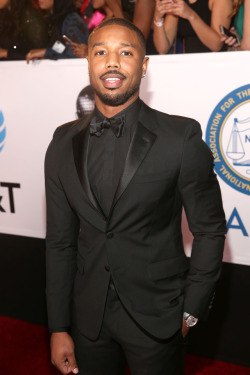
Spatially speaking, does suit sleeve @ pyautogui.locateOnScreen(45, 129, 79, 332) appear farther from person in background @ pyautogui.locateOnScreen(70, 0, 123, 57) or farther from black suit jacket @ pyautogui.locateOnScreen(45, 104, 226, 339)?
person in background @ pyautogui.locateOnScreen(70, 0, 123, 57)

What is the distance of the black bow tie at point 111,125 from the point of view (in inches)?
59.3

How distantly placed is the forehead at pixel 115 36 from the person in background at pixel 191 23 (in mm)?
1221

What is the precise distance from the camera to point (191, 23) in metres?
2.56

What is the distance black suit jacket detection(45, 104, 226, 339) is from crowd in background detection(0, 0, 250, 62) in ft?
4.02

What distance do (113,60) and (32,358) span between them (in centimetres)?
239

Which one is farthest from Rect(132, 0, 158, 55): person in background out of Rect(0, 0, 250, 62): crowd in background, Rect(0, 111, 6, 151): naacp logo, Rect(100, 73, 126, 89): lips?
Rect(100, 73, 126, 89): lips

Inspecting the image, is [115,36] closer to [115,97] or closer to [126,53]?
[126,53]

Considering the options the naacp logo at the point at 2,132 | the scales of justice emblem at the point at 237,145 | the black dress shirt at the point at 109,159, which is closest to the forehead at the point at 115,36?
the black dress shirt at the point at 109,159

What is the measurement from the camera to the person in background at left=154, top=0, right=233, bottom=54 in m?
2.50

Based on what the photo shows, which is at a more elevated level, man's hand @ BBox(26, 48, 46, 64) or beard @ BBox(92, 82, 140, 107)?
man's hand @ BBox(26, 48, 46, 64)

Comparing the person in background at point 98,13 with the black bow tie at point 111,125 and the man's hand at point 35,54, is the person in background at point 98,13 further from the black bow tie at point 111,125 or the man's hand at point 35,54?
the black bow tie at point 111,125

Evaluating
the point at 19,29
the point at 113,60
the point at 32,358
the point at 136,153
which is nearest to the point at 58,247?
the point at 136,153


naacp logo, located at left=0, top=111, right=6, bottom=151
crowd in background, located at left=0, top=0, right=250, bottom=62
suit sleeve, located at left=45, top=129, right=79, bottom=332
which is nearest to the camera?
suit sleeve, located at left=45, top=129, right=79, bottom=332

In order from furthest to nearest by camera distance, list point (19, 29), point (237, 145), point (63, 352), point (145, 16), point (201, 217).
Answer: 1. point (19, 29)
2. point (145, 16)
3. point (237, 145)
4. point (63, 352)
5. point (201, 217)
